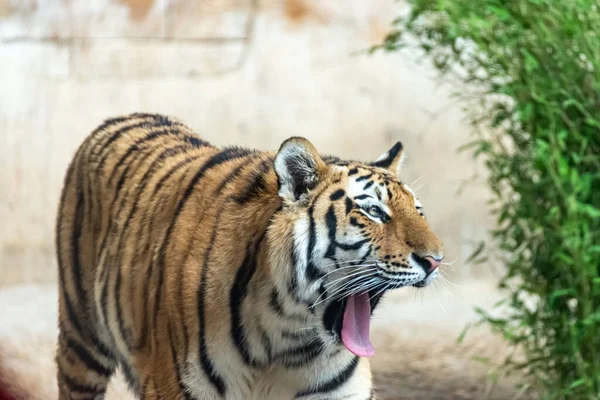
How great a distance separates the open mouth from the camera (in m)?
2.21

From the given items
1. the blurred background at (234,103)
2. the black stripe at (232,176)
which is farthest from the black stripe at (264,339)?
the blurred background at (234,103)

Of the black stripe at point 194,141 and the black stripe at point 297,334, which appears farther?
the black stripe at point 194,141

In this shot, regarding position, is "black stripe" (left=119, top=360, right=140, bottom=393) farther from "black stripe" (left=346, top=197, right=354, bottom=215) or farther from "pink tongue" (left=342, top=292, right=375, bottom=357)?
"black stripe" (left=346, top=197, right=354, bottom=215)

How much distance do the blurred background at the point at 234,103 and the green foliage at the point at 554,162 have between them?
134 centimetres

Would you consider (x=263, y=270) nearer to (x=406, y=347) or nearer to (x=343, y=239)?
(x=343, y=239)

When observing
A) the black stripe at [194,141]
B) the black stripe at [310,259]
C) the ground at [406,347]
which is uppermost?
the black stripe at [194,141]

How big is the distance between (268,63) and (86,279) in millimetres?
3046

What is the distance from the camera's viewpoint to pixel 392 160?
2498 mm

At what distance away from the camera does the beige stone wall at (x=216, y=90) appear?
530 centimetres

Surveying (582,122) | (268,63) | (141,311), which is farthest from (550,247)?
(268,63)

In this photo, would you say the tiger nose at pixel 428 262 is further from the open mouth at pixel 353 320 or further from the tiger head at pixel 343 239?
the open mouth at pixel 353 320

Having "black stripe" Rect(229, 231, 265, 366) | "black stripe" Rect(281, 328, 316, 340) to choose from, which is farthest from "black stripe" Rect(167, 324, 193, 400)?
"black stripe" Rect(281, 328, 316, 340)

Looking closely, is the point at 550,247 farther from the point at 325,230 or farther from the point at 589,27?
the point at 325,230

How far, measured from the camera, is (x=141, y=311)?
2.52 metres
